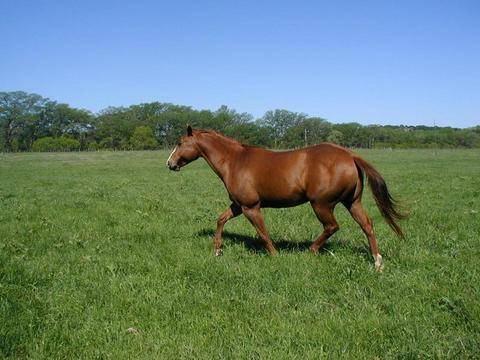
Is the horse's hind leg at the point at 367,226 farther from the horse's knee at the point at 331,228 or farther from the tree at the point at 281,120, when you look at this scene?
the tree at the point at 281,120

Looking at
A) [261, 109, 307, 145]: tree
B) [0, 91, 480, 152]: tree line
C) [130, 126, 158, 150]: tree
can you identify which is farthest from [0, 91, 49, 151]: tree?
[261, 109, 307, 145]: tree

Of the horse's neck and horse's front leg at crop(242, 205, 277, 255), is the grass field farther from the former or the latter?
the horse's neck

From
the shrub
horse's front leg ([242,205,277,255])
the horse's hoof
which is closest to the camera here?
the horse's hoof

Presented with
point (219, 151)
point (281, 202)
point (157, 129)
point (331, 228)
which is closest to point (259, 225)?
point (281, 202)

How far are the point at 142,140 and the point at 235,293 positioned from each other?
460 feet

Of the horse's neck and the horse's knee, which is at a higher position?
the horse's neck

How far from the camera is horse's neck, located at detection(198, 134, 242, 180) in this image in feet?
29.4

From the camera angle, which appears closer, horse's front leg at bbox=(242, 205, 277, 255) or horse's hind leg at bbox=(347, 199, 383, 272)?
horse's hind leg at bbox=(347, 199, 383, 272)

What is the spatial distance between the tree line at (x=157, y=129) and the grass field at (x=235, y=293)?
390 ft

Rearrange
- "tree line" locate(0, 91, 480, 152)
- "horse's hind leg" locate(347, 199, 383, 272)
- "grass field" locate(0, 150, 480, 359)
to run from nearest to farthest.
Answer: "grass field" locate(0, 150, 480, 359)
"horse's hind leg" locate(347, 199, 383, 272)
"tree line" locate(0, 91, 480, 152)

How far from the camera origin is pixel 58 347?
4785 mm

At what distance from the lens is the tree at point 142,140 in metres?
141

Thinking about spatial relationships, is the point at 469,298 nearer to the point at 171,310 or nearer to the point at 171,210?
the point at 171,310

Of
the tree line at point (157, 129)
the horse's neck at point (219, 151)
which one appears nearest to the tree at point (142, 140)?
the tree line at point (157, 129)
